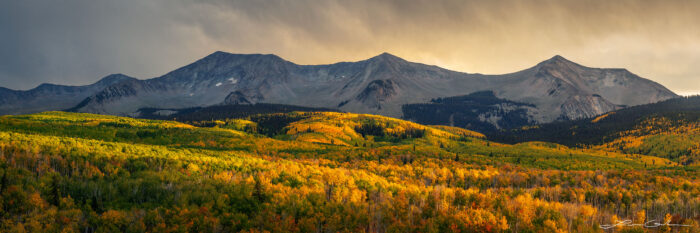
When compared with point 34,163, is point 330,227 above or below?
below

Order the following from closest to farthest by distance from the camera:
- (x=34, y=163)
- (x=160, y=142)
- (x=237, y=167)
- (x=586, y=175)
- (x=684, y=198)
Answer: (x=34, y=163), (x=684, y=198), (x=237, y=167), (x=586, y=175), (x=160, y=142)

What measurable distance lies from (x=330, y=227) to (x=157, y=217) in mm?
15091

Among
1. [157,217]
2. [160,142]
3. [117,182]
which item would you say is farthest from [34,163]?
[160,142]

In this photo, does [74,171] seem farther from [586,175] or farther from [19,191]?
[586,175]

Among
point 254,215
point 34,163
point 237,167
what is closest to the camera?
point 254,215

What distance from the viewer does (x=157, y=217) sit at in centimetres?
2753

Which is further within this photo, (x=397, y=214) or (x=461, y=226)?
(x=397, y=214)

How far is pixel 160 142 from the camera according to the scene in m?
119

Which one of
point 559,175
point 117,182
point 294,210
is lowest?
point 559,175

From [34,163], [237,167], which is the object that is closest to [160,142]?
[237,167]

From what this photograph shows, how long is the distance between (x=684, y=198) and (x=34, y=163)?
8935 centimetres

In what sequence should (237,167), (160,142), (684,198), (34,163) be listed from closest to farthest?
(34,163)
(684,198)
(237,167)
(160,142)

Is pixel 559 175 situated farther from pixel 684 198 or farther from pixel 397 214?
pixel 397 214

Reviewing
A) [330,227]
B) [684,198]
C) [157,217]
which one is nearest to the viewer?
[157,217]
